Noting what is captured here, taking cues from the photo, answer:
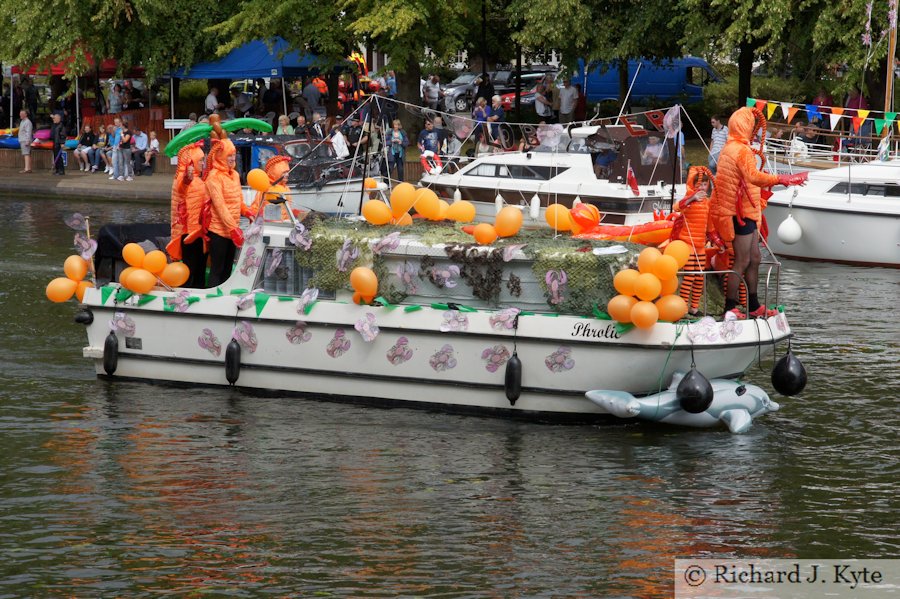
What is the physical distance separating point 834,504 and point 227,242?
7.21 m

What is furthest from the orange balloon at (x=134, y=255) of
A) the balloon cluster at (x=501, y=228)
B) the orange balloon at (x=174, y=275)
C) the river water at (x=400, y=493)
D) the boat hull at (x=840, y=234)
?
the boat hull at (x=840, y=234)

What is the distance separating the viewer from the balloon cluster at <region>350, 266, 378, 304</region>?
1409 cm

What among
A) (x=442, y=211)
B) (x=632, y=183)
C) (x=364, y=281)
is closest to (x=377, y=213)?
(x=442, y=211)

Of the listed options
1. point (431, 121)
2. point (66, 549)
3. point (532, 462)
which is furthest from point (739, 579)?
point (431, 121)

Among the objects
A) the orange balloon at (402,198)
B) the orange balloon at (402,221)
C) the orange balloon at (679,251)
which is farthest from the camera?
the orange balloon at (402,221)

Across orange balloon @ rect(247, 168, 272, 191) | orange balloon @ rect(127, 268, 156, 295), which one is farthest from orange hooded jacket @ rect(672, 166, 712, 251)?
orange balloon @ rect(127, 268, 156, 295)

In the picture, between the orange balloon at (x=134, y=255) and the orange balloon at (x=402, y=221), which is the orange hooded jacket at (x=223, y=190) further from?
the orange balloon at (x=402, y=221)

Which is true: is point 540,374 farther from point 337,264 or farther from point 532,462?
point 337,264

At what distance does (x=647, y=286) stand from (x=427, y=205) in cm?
332

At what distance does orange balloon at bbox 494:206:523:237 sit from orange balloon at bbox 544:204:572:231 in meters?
0.79

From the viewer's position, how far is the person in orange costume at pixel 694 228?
1377 centimetres

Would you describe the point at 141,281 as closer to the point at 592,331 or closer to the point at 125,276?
the point at 125,276

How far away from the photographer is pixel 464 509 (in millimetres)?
11750

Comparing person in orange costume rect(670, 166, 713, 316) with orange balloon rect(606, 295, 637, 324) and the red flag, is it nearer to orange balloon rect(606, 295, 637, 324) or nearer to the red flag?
orange balloon rect(606, 295, 637, 324)
